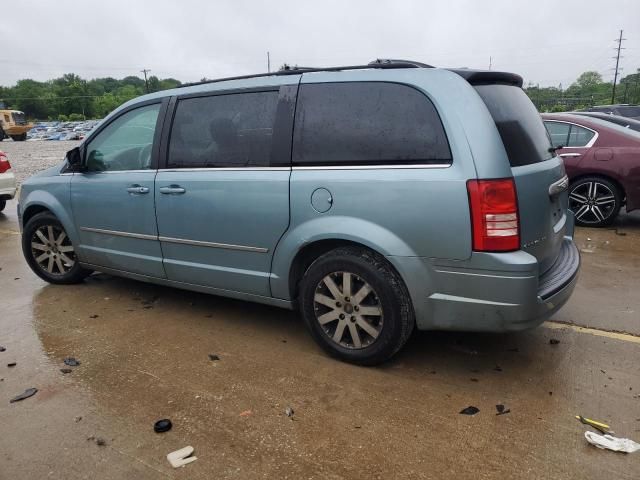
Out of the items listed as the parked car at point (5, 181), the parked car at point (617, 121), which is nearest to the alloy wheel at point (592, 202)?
the parked car at point (617, 121)

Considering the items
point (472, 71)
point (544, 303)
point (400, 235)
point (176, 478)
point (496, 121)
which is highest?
point (472, 71)

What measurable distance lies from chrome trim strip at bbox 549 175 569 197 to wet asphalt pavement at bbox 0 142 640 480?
3.57 feet

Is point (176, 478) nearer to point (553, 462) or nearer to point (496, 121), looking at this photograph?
point (553, 462)

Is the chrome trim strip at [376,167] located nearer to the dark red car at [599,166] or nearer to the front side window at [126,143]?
the front side window at [126,143]

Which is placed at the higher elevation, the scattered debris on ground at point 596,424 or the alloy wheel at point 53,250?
the alloy wheel at point 53,250

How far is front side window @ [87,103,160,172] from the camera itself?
4.22 metres

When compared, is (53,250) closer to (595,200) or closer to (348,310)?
(348,310)

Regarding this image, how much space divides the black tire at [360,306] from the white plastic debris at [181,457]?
1169 millimetres

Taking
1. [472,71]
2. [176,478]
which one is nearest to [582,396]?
[472,71]

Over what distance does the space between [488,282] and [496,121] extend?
0.91 m

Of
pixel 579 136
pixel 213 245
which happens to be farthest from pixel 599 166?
pixel 213 245

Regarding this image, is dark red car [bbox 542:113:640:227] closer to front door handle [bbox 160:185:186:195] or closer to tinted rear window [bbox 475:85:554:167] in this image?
tinted rear window [bbox 475:85:554:167]

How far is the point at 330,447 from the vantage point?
2.59 meters

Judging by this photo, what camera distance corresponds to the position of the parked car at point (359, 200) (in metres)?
2.86
